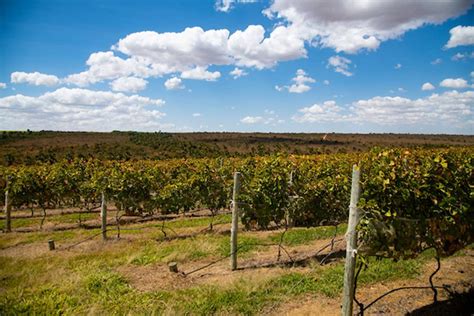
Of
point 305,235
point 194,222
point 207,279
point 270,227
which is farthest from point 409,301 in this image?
point 194,222

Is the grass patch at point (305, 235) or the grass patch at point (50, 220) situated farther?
the grass patch at point (50, 220)

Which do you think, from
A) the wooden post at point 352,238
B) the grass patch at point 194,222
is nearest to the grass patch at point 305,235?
the grass patch at point 194,222

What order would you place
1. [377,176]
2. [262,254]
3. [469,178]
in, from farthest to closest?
[262,254] < [469,178] < [377,176]

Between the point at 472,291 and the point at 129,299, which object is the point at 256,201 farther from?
the point at 472,291

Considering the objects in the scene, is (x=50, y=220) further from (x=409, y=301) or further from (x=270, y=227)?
(x=409, y=301)

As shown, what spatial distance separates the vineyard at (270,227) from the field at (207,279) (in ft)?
0.14

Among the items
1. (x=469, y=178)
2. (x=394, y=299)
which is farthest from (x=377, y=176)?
(x=394, y=299)

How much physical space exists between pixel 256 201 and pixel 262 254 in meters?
1.53

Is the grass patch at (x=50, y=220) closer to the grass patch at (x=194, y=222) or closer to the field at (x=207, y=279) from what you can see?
the grass patch at (x=194, y=222)

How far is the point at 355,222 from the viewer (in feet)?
13.7

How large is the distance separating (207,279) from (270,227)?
619 cm

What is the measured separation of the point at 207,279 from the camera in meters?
7.25

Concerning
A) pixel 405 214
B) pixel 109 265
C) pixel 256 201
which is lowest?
pixel 109 265

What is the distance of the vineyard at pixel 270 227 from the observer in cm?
486
